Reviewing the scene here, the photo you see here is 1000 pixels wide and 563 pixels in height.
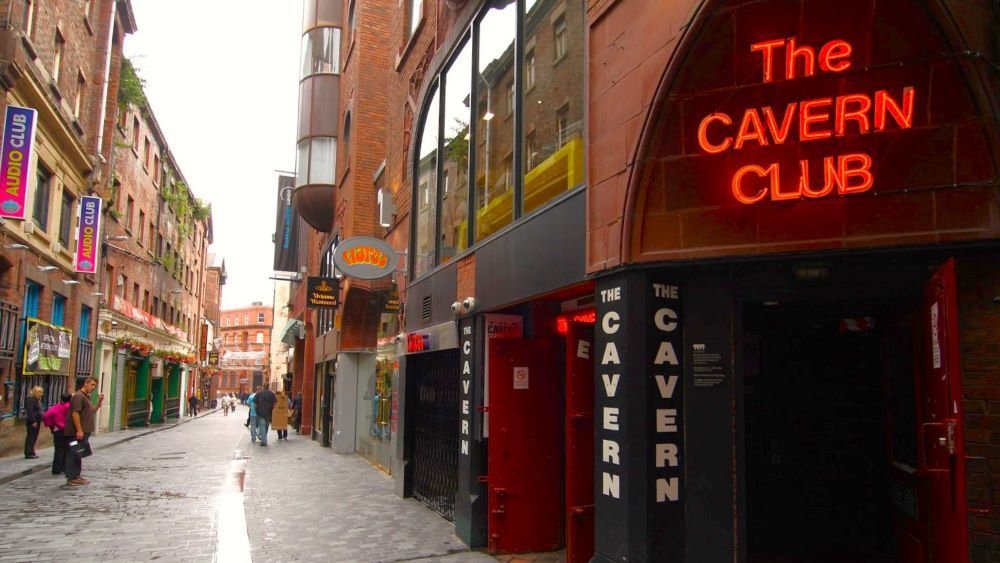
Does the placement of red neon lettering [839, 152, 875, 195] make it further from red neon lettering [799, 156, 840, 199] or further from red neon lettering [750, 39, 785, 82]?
red neon lettering [750, 39, 785, 82]

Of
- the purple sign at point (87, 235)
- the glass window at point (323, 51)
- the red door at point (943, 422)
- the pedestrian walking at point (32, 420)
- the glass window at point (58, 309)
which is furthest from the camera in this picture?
the glass window at point (323, 51)

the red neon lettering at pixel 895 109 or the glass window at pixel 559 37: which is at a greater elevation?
the glass window at pixel 559 37

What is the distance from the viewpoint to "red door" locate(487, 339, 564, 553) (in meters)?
7.57


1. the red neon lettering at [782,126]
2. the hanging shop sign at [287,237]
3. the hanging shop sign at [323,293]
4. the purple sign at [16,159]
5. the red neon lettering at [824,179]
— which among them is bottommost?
the red neon lettering at [824,179]

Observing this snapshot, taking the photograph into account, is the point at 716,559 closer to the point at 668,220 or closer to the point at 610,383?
the point at 610,383

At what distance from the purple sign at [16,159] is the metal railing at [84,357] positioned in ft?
27.0

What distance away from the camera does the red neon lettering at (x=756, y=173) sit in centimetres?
463

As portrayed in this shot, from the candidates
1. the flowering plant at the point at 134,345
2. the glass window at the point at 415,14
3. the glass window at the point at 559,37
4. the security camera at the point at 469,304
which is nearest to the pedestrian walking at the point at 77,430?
the security camera at the point at 469,304

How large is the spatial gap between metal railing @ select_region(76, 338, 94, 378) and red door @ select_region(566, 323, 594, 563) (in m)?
20.9

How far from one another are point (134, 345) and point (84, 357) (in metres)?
5.47

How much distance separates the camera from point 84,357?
23656 millimetres

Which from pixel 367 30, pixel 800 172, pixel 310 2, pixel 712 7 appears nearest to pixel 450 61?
pixel 712 7

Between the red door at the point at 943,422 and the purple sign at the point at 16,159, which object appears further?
the purple sign at the point at 16,159

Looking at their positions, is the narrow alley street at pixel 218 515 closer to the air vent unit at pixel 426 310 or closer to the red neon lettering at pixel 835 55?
the air vent unit at pixel 426 310
